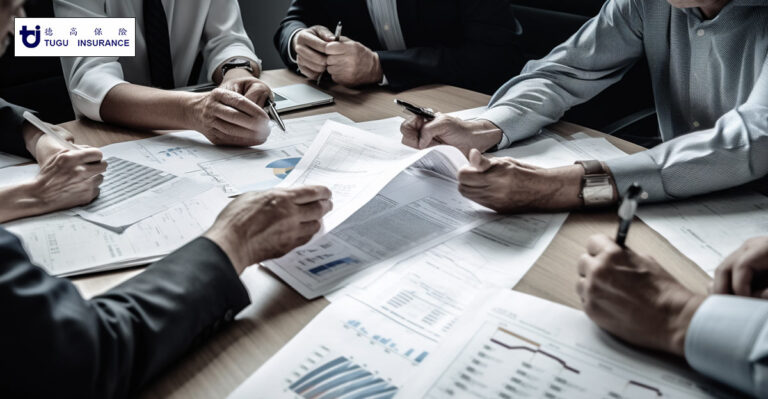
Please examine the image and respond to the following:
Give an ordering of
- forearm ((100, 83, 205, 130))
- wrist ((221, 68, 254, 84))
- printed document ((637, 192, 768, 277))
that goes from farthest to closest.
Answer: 1. wrist ((221, 68, 254, 84))
2. forearm ((100, 83, 205, 130))
3. printed document ((637, 192, 768, 277))

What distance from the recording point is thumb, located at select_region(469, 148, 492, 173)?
911 millimetres

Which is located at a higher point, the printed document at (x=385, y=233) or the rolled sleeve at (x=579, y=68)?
the rolled sleeve at (x=579, y=68)

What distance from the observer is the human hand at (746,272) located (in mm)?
645

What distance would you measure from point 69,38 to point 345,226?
1.15 m

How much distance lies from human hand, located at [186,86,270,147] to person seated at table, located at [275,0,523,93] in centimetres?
43

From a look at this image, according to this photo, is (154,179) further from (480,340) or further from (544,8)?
(544,8)

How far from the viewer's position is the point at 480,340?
0.61m

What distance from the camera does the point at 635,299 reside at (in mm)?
622

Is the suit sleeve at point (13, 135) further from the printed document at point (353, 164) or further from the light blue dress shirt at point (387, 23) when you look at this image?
the light blue dress shirt at point (387, 23)

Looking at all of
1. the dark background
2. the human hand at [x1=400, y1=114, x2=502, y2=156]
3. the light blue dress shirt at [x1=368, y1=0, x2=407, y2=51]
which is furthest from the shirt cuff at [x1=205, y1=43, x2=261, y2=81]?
the dark background

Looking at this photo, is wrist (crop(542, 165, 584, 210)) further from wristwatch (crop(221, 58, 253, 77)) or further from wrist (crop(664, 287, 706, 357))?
wristwatch (crop(221, 58, 253, 77))

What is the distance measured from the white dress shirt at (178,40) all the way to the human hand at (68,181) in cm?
49

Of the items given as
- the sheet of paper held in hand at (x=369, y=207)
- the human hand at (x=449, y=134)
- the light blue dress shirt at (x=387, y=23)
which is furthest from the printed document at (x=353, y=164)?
the light blue dress shirt at (x=387, y=23)

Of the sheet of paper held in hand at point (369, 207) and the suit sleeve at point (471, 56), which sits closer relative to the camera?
the sheet of paper held in hand at point (369, 207)
